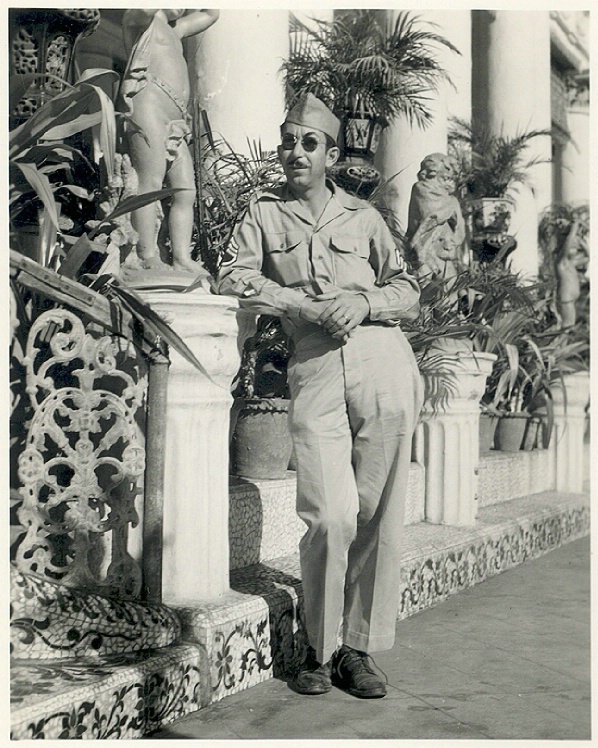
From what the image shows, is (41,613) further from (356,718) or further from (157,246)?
(157,246)

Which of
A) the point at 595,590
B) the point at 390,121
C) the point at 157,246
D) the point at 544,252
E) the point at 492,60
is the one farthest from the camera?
the point at 544,252

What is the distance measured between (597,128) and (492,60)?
25.2 feet

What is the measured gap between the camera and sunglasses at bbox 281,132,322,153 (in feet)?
12.1

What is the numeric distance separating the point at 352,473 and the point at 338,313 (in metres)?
0.56

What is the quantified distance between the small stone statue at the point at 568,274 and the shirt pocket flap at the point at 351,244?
6.77 m

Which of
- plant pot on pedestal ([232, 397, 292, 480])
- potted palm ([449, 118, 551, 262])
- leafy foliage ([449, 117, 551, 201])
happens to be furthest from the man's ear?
leafy foliage ([449, 117, 551, 201])

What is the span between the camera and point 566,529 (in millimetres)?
7379

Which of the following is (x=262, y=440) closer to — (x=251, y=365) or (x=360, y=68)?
(x=251, y=365)

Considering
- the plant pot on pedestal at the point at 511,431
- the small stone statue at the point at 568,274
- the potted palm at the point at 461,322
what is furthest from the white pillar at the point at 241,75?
the small stone statue at the point at 568,274

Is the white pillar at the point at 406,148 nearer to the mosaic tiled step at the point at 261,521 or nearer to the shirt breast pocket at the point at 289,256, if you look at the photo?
the mosaic tiled step at the point at 261,521

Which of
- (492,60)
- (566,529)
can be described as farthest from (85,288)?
(492,60)

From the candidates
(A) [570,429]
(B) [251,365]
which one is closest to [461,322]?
(B) [251,365]

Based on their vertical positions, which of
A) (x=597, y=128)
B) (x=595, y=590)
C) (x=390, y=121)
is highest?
(x=390, y=121)

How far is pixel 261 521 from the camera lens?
14.9 feet
